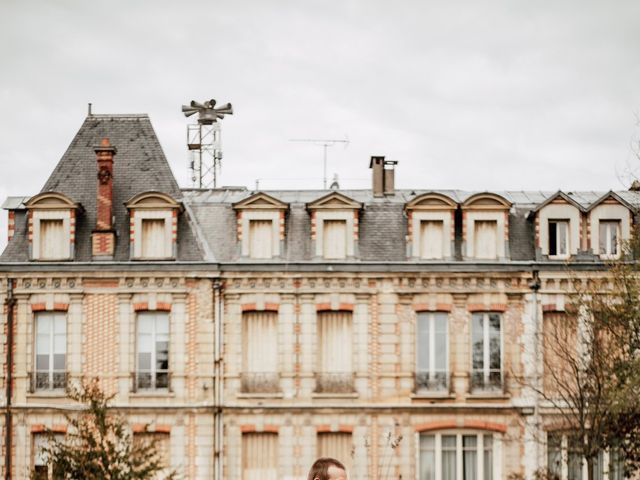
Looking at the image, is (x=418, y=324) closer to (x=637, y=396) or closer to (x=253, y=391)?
(x=253, y=391)

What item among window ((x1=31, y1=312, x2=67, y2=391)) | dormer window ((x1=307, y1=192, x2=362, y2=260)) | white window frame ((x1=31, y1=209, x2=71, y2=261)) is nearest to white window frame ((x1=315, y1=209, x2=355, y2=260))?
dormer window ((x1=307, y1=192, x2=362, y2=260))

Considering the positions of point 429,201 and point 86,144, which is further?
point 86,144

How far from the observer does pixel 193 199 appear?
3070cm

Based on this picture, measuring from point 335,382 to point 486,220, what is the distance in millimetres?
5008

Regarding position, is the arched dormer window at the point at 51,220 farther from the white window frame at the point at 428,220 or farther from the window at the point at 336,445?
the white window frame at the point at 428,220

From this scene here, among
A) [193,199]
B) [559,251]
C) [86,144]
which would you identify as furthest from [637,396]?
[86,144]

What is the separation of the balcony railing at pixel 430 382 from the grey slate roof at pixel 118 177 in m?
5.66

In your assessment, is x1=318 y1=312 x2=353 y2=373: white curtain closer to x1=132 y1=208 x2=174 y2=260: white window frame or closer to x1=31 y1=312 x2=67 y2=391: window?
x1=132 y1=208 x2=174 y2=260: white window frame

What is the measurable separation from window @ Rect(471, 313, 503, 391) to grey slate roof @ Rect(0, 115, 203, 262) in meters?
6.51

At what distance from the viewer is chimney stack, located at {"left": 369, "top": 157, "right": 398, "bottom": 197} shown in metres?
30.8

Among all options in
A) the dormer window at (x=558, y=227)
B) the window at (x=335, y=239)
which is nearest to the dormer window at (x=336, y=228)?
the window at (x=335, y=239)

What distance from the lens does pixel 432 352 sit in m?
29.2

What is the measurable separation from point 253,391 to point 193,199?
16.1ft

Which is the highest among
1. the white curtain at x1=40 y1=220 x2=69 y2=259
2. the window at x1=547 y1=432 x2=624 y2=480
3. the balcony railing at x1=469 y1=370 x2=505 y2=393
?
the white curtain at x1=40 y1=220 x2=69 y2=259
